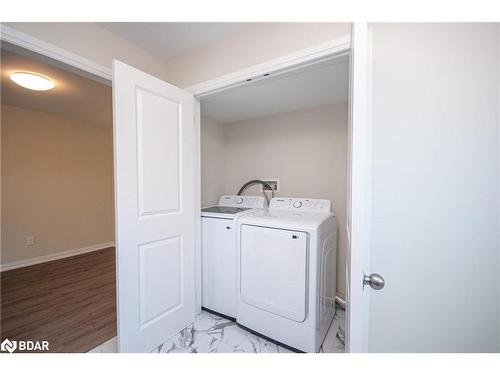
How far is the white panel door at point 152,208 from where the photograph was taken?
1.19 m

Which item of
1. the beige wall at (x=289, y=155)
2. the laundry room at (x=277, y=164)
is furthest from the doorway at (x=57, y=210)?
the beige wall at (x=289, y=155)

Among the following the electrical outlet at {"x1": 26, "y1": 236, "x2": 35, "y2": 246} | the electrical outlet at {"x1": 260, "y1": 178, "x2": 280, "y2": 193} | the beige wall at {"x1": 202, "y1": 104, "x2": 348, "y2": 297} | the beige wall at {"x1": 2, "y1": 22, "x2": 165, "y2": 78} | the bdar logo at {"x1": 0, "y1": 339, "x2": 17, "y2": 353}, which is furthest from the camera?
the electrical outlet at {"x1": 26, "y1": 236, "x2": 35, "y2": 246}

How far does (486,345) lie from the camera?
2.62ft

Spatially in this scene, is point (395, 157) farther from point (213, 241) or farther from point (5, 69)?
point (5, 69)

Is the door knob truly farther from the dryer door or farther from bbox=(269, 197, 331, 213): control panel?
bbox=(269, 197, 331, 213): control panel

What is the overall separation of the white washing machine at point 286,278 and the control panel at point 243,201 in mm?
584

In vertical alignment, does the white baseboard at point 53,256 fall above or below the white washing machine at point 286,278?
below

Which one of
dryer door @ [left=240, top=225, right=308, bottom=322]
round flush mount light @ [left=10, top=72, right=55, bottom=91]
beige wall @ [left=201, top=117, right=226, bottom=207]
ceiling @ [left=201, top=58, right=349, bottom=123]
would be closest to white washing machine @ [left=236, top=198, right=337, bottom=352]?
dryer door @ [left=240, top=225, right=308, bottom=322]

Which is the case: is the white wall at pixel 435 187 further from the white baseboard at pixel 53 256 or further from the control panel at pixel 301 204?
the white baseboard at pixel 53 256

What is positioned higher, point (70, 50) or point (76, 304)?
point (70, 50)

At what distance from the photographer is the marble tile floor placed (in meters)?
1.42

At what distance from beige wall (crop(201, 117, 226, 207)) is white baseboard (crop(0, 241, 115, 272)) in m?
2.86
